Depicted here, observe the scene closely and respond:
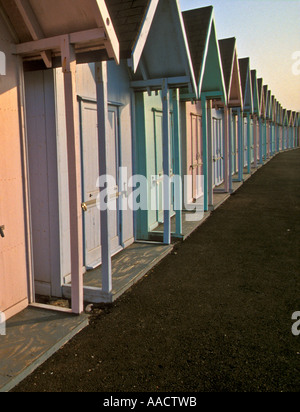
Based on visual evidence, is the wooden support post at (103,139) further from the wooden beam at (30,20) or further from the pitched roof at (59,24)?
the wooden beam at (30,20)

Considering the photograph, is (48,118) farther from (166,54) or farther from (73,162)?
(166,54)

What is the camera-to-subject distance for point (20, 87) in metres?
4.39

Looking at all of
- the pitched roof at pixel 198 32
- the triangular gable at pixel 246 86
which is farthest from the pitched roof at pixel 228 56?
the triangular gable at pixel 246 86

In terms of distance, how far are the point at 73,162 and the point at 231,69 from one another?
33.0 ft

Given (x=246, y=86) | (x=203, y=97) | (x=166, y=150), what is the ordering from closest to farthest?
(x=166, y=150) < (x=203, y=97) < (x=246, y=86)

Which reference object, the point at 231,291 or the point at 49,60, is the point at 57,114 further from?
the point at 231,291

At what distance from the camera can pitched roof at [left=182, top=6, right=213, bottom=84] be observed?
8.48m

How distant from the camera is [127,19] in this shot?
504 cm

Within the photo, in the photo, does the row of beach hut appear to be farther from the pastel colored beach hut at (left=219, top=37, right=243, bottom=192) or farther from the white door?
the pastel colored beach hut at (left=219, top=37, right=243, bottom=192)

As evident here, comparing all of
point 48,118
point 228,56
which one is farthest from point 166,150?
point 228,56

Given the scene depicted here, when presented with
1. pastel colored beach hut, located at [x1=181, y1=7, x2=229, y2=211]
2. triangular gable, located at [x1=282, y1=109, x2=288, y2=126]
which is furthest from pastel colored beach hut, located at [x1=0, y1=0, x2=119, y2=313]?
triangular gable, located at [x1=282, y1=109, x2=288, y2=126]

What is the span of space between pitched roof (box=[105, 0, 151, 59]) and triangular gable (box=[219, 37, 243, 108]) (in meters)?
7.87
